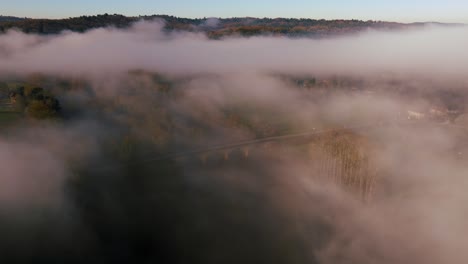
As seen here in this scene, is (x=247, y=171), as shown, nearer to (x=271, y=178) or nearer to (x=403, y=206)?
(x=271, y=178)

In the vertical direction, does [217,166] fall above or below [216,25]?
below

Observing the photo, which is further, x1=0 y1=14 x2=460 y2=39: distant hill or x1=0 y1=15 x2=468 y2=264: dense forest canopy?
x1=0 y1=14 x2=460 y2=39: distant hill

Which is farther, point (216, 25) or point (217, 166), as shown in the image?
point (216, 25)

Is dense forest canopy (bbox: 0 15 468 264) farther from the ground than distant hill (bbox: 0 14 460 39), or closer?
closer

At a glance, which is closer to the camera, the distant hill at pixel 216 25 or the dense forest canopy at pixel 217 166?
the dense forest canopy at pixel 217 166

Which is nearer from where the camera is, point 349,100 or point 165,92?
point 165,92

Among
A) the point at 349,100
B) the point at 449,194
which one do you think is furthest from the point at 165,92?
the point at 449,194

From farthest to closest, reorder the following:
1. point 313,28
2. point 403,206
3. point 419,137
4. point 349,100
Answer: point 313,28 < point 349,100 < point 419,137 < point 403,206

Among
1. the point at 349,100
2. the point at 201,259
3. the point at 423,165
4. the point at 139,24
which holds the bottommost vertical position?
the point at 201,259
